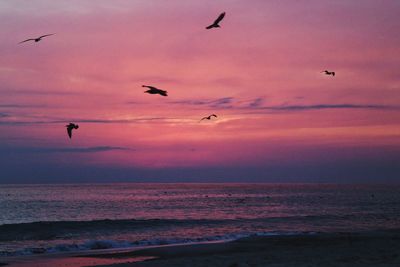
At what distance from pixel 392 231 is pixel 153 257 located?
20.0 meters

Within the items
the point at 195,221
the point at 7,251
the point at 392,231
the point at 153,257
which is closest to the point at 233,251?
the point at 153,257

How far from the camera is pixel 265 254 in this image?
24.0 m

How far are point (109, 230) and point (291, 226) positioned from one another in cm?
1569

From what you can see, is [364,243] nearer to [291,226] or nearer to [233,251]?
[233,251]

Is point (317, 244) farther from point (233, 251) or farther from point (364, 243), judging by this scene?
point (233, 251)

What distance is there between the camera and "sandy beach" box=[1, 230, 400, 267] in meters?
20.7

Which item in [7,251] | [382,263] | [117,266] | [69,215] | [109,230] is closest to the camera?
[382,263]

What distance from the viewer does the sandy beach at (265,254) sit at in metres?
20.7

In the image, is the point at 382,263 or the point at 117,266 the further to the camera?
the point at 117,266

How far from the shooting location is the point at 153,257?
25156 millimetres

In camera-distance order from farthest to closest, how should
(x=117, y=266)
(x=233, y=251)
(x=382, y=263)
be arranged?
(x=233, y=251) → (x=117, y=266) → (x=382, y=263)

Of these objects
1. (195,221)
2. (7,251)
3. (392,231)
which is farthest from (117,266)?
(195,221)

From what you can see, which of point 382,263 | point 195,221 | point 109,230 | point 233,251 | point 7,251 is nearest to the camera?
point 382,263

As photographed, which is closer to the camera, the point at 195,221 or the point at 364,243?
the point at 364,243
